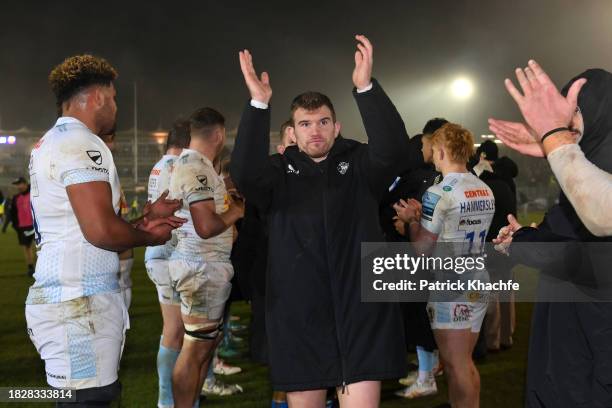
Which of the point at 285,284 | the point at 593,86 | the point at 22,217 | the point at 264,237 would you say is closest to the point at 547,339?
the point at 593,86

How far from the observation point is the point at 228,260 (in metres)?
5.17

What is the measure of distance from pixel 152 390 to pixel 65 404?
10.6 ft

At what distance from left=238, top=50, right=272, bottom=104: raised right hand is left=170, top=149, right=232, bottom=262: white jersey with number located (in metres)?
1.53

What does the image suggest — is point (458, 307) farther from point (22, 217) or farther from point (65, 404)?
point (22, 217)

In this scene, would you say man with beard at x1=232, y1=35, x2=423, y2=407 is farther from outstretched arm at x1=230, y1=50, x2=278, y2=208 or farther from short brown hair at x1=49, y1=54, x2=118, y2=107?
short brown hair at x1=49, y1=54, x2=118, y2=107

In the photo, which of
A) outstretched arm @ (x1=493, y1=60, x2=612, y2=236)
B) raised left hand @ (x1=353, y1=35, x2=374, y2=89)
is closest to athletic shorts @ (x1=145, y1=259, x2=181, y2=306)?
raised left hand @ (x1=353, y1=35, x2=374, y2=89)

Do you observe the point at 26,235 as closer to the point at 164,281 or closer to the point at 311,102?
the point at 164,281

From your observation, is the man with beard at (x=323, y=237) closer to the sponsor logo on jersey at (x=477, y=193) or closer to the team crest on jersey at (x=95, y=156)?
the team crest on jersey at (x=95, y=156)

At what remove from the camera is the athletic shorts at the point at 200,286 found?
194 inches

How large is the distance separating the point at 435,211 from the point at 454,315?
0.83 metres

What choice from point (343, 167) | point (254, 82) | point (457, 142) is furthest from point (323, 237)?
point (457, 142)

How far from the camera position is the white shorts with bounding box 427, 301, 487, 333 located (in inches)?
183

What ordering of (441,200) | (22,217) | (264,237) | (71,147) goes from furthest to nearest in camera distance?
(22,217)
(441,200)
(264,237)
(71,147)

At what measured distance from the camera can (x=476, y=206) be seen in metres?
4.70
